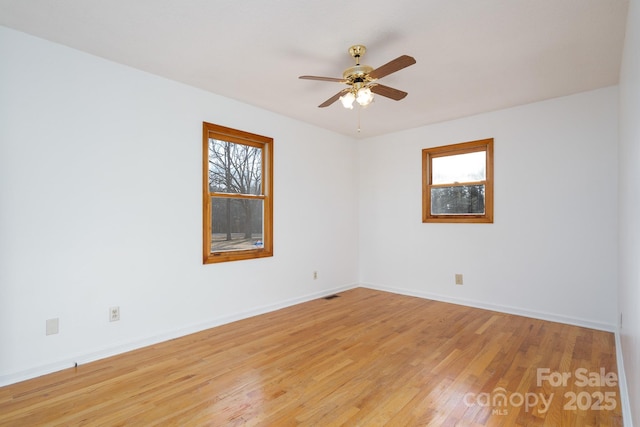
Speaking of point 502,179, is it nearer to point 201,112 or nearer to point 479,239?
point 479,239

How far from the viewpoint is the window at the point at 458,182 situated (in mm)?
4258

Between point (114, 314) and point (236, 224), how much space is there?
1518 mm

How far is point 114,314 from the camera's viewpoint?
2854 mm

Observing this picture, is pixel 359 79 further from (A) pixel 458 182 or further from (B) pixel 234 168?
(A) pixel 458 182

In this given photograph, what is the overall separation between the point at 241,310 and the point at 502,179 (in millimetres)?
3614

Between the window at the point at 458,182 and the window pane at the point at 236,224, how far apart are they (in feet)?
8.05

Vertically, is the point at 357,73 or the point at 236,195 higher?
the point at 357,73

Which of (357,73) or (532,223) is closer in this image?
(357,73)

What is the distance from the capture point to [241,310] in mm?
3828

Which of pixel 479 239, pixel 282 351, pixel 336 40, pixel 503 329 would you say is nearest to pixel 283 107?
pixel 336 40

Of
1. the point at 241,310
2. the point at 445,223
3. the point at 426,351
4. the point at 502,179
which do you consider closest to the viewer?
the point at 426,351

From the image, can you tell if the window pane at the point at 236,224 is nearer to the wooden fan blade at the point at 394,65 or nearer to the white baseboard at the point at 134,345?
the white baseboard at the point at 134,345

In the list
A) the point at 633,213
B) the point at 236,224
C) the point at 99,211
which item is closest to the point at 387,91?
the point at 633,213

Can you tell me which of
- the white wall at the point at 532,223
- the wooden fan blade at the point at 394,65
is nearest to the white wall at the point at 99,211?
the wooden fan blade at the point at 394,65
